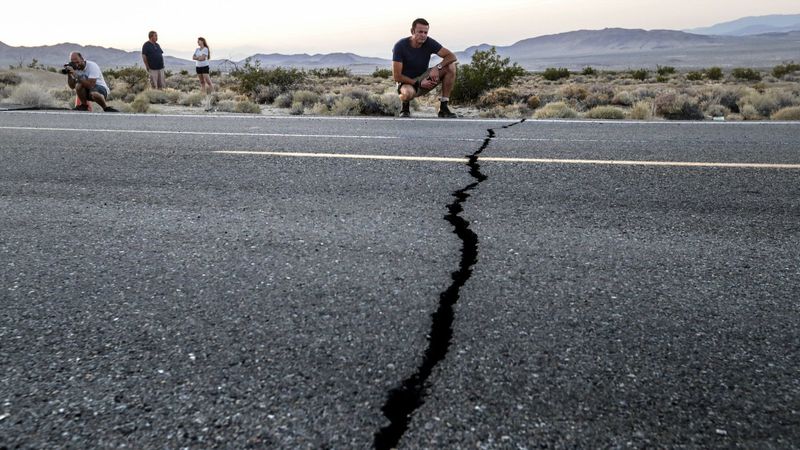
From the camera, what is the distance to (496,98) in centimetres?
1427

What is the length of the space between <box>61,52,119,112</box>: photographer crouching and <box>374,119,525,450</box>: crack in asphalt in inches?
394

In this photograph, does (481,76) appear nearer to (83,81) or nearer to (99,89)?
(99,89)

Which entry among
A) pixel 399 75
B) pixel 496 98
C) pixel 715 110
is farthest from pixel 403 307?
pixel 496 98

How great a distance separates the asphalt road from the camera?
1.56 meters

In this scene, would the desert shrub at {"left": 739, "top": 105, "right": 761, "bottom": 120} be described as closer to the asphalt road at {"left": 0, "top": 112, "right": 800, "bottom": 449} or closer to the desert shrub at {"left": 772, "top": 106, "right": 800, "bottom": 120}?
the desert shrub at {"left": 772, "top": 106, "right": 800, "bottom": 120}

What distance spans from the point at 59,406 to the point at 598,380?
1516 mm

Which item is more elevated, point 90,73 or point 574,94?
point 90,73

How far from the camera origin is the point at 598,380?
5.68 feet

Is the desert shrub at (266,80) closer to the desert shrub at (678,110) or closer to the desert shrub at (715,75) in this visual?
the desert shrub at (678,110)

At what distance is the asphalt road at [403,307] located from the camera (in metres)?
1.56

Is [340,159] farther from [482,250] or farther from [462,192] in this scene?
[482,250]

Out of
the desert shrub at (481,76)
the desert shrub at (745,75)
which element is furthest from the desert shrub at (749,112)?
the desert shrub at (745,75)

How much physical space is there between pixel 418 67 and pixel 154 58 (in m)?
9.04

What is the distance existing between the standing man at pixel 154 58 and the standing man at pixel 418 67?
27.8 feet
